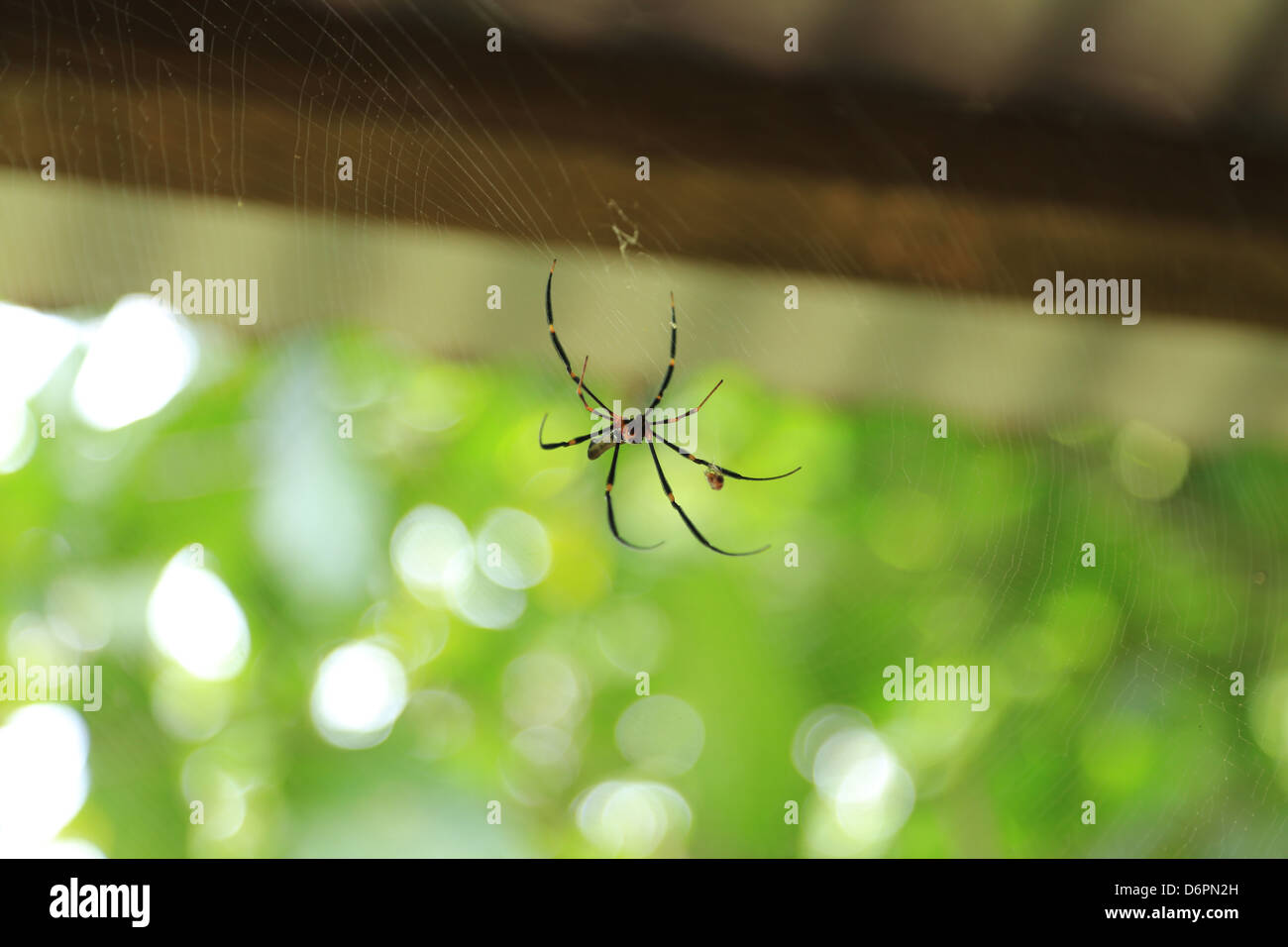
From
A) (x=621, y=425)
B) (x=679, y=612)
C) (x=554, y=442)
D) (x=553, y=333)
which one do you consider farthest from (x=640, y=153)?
(x=679, y=612)

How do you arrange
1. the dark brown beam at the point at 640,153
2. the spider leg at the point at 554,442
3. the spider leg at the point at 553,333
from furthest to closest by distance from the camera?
the spider leg at the point at 554,442 < the spider leg at the point at 553,333 < the dark brown beam at the point at 640,153

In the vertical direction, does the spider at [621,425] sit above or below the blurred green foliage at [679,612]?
above

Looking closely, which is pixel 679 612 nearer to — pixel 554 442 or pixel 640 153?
pixel 554 442

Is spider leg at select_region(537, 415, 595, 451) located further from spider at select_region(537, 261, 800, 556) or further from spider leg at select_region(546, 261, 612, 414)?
spider leg at select_region(546, 261, 612, 414)

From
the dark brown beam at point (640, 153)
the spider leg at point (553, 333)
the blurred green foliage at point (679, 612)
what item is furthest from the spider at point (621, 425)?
the dark brown beam at point (640, 153)

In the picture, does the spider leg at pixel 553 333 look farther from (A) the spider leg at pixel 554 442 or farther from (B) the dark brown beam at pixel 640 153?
(B) the dark brown beam at pixel 640 153

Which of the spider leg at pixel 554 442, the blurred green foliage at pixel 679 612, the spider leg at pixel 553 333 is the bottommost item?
the blurred green foliage at pixel 679 612

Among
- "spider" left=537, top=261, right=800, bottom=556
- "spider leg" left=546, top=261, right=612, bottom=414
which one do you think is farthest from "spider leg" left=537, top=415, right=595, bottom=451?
"spider leg" left=546, top=261, right=612, bottom=414
